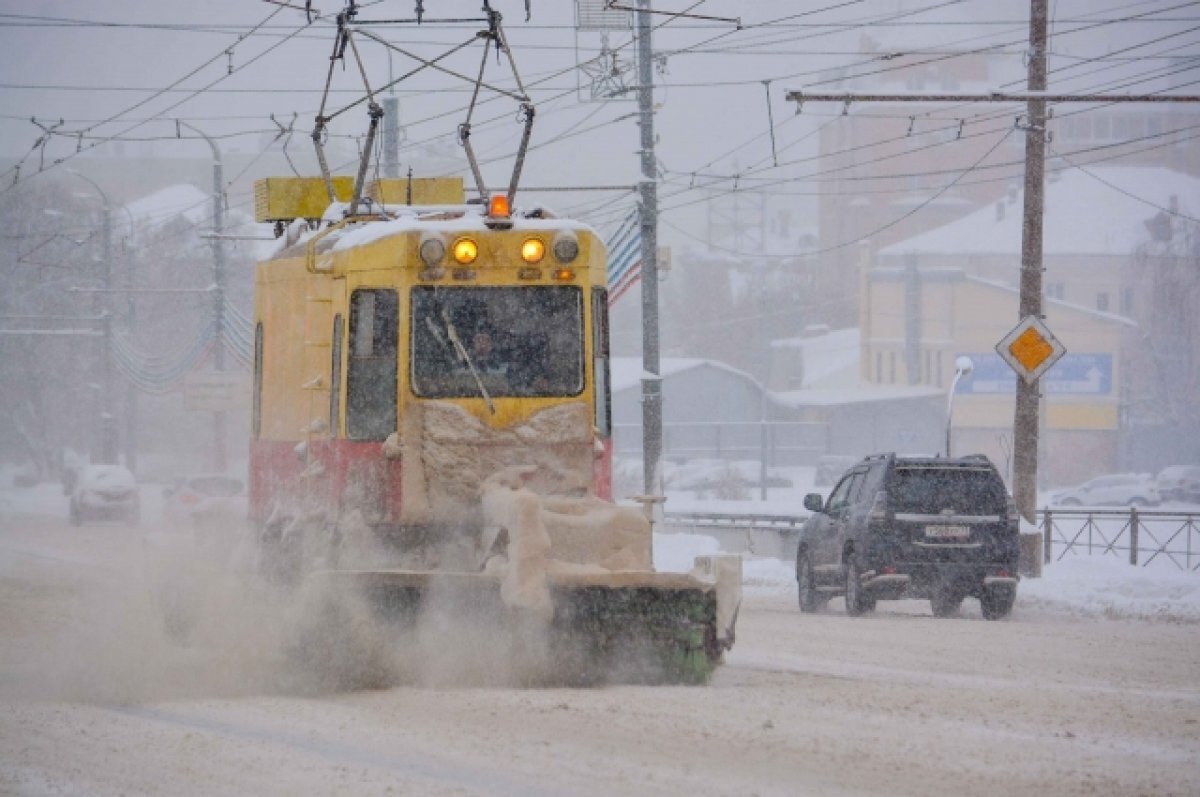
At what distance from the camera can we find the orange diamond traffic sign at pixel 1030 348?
2467 centimetres

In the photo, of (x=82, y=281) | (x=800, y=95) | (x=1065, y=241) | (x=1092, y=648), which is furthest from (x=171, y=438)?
(x=1092, y=648)

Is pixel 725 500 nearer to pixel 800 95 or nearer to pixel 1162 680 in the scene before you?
pixel 800 95

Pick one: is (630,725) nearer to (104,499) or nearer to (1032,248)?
(1032,248)

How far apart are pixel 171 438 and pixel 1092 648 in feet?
246

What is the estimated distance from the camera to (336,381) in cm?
1354

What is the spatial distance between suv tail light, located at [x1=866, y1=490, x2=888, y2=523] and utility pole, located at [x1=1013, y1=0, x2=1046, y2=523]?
5.06 m

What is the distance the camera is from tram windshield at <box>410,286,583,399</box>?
44.1 feet

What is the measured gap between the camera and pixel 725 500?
71.9 m

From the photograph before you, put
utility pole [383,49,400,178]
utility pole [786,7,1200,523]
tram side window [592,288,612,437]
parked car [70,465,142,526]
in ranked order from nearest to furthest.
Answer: tram side window [592,288,612,437], utility pole [786,7,1200,523], utility pole [383,49,400,178], parked car [70,465,142,526]

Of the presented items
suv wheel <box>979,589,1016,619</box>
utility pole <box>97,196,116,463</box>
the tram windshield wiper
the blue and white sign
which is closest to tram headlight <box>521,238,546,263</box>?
the tram windshield wiper

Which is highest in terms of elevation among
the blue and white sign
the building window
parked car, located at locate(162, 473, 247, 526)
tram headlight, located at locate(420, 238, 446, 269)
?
the building window

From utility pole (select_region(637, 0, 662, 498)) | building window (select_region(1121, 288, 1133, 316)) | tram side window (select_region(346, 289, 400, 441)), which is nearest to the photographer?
tram side window (select_region(346, 289, 400, 441))

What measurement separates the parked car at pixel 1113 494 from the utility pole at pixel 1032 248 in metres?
40.6

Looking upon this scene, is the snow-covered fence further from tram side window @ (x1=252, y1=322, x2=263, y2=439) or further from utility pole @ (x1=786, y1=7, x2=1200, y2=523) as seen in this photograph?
tram side window @ (x1=252, y1=322, x2=263, y2=439)
